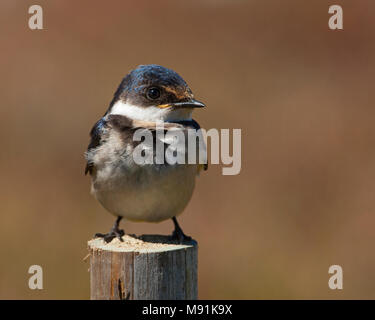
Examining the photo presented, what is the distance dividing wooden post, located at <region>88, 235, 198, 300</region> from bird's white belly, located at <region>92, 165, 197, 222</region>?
0.50m

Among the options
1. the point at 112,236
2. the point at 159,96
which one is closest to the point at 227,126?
the point at 159,96

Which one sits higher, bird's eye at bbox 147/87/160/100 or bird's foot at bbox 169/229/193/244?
bird's eye at bbox 147/87/160/100

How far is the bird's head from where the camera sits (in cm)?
423

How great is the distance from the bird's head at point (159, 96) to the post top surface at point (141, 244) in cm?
79

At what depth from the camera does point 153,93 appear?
4266mm

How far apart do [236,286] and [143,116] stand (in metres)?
3.95

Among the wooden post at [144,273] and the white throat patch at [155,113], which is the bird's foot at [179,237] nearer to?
the wooden post at [144,273]

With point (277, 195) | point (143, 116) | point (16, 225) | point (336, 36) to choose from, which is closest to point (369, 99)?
point (336, 36)

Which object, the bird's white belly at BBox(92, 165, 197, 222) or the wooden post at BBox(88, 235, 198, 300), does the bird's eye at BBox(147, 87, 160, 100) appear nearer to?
the bird's white belly at BBox(92, 165, 197, 222)

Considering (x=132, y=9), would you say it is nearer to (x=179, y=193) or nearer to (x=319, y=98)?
(x=319, y=98)

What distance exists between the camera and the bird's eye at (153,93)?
427cm
